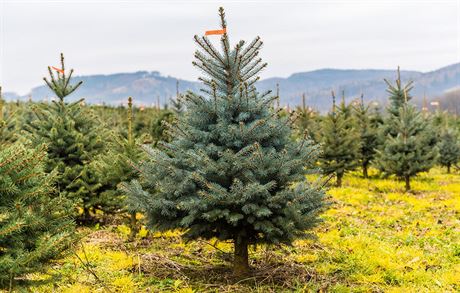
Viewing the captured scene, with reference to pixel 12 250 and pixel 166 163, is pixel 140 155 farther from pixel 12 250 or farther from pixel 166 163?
pixel 12 250

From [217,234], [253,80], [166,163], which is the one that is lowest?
[217,234]

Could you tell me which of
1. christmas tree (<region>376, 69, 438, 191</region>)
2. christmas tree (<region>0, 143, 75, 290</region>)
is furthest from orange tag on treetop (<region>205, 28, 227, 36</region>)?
christmas tree (<region>376, 69, 438, 191</region>)

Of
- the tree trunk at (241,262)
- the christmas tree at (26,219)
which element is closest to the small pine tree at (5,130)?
the christmas tree at (26,219)

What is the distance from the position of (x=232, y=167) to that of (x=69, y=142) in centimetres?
583

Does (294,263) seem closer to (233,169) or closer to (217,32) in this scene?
(233,169)

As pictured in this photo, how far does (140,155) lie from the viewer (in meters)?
9.12

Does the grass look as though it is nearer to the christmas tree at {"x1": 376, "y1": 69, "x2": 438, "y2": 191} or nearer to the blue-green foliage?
the blue-green foliage

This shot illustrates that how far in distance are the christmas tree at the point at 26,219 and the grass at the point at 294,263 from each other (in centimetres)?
46

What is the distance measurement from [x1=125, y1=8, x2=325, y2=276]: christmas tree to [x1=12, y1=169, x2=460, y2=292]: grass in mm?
692

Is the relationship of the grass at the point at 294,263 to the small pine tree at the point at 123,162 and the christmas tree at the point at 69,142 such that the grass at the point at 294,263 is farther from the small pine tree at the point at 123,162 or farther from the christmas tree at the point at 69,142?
the christmas tree at the point at 69,142

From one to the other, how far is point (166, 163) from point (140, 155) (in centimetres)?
311

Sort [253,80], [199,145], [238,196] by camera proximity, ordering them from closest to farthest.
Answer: [238,196]
[199,145]
[253,80]

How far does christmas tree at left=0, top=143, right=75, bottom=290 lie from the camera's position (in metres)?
3.89

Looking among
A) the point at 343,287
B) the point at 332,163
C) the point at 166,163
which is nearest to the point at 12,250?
the point at 166,163
